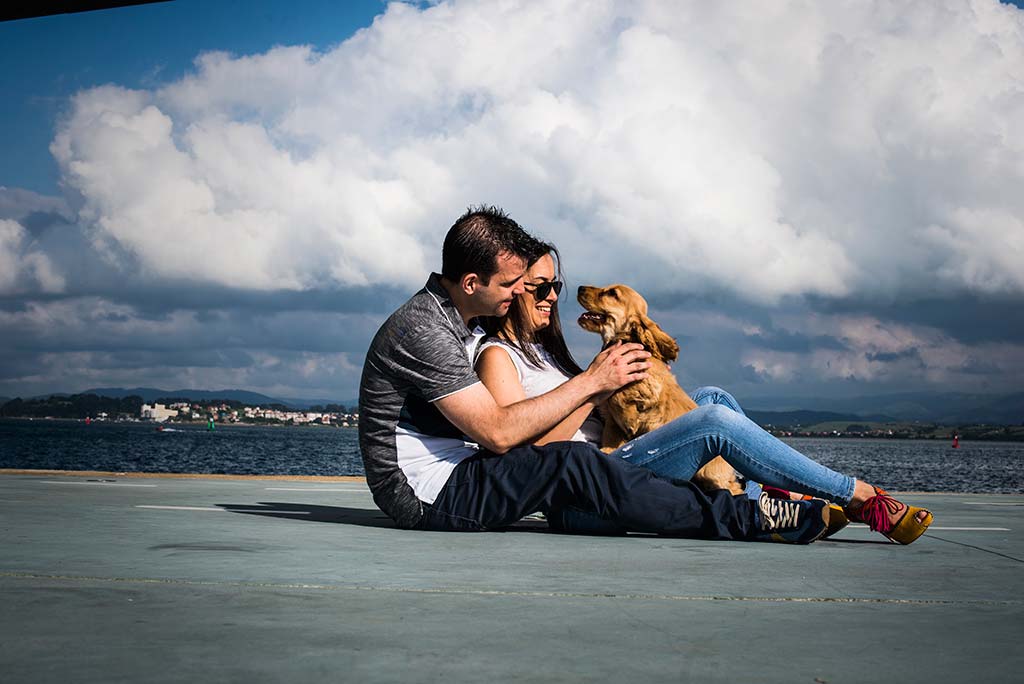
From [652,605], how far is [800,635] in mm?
448

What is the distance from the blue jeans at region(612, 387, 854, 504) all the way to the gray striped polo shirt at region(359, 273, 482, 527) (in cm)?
84

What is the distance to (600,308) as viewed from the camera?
541 cm

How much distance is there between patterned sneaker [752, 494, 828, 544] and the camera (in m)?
4.12

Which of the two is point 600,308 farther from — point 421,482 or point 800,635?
point 800,635

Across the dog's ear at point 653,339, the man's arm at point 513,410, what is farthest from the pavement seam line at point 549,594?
the dog's ear at point 653,339

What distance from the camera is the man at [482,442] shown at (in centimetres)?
404

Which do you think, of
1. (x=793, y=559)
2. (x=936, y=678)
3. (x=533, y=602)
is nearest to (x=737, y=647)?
(x=936, y=678)

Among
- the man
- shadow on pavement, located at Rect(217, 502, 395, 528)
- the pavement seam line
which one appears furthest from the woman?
the pavement seam line

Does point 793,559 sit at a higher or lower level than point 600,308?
lower

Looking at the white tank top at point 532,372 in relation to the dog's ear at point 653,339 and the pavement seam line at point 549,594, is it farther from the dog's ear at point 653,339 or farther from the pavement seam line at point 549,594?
the pavement seam line at point 549,594

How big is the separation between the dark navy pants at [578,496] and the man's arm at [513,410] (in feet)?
0.38

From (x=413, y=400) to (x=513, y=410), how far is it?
0.47 m

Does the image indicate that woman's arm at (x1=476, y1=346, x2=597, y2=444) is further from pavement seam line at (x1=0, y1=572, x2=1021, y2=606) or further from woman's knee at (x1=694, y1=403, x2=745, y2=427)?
pavement seam line at (x1=0, y1=572, x2=1021, y2=606)

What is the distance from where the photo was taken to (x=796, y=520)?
413cm
